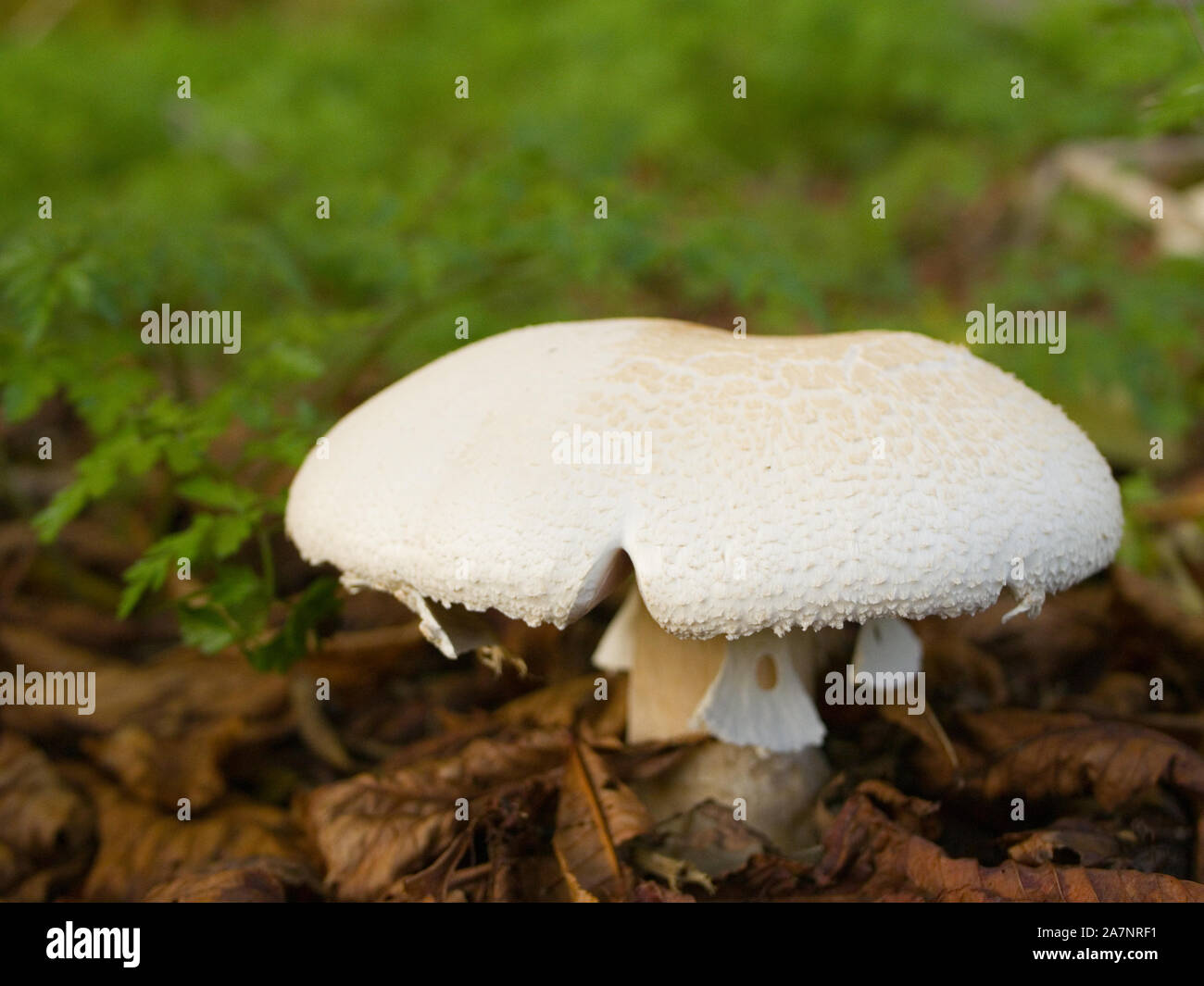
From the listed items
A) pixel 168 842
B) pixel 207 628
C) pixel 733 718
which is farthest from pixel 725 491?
pixel 168 842

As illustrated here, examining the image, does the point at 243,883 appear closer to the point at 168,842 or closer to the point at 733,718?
the point at 168,842

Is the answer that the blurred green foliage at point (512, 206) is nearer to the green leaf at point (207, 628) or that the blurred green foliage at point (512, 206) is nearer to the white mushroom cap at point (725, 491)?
the green leaf at point (207, 628)

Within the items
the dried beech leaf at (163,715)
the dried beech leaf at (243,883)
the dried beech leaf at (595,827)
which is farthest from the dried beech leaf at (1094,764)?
the dried beech leaf at (163,715)
